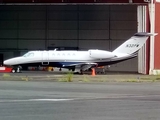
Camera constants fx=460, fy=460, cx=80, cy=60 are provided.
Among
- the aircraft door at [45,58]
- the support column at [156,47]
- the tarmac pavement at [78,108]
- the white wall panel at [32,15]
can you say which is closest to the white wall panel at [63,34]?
the white wall panel at [32,15]

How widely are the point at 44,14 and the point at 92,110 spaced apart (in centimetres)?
5290

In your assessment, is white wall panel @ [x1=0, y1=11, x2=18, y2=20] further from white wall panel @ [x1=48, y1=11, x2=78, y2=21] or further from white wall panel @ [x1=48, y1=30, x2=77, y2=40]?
white wall panel @ [x1=48, y1=30, x2=77, y2=40]

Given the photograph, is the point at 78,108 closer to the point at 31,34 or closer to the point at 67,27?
the point at 67,27

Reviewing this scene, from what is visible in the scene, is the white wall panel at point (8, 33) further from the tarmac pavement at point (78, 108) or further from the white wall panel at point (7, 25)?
the tarmac pavement at point (78, 108)

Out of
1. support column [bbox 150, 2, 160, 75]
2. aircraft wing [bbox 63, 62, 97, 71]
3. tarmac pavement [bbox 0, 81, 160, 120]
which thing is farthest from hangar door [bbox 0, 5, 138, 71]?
tarmac pavement [bbox 0, 81, 160, 120]

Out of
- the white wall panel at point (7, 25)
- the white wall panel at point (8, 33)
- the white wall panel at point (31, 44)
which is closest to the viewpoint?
the white wall panel at point (7, 25)

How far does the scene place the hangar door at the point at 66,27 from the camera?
64.2 meters

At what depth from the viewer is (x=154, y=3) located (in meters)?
47.2

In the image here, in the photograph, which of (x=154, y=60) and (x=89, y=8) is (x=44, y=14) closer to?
(x=89, y=8)

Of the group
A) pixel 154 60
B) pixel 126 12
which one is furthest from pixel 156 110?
pixel 126 12

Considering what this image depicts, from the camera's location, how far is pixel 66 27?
214 feet

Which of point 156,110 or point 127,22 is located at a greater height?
point 127,22

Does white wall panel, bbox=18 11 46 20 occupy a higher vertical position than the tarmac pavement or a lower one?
higher

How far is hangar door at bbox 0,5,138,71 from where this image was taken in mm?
64188
